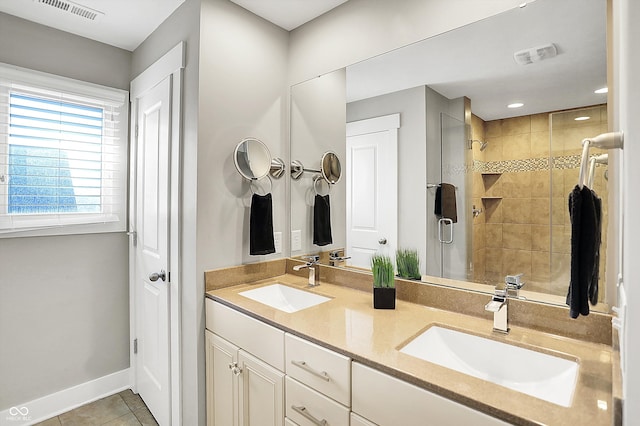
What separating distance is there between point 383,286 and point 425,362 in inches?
20.5

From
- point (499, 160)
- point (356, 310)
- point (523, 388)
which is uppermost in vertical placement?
point (499, 160)

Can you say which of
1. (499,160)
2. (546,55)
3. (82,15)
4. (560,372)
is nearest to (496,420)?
(560,372)

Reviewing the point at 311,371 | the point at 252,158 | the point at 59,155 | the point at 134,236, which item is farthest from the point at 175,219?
the point at 311,371

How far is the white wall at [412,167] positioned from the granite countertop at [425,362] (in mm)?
323

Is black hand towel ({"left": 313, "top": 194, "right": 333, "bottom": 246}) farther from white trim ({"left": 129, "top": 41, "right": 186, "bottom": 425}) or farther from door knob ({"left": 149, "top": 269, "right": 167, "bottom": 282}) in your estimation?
door knob ({"left": 149, "top": 269, "right": 167, "bottom": 282})

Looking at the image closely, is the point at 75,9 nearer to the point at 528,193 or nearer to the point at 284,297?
the point at 284,297

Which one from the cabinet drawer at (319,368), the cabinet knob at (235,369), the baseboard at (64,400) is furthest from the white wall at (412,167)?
the baseboard at (64,400)

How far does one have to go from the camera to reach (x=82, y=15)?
1.97 metres

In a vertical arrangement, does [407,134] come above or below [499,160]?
above

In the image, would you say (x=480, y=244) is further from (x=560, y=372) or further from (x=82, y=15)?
(x=82, y=15)

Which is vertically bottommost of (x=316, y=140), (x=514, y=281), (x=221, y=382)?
(x=221, y=382)

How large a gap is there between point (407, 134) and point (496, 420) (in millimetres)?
1236

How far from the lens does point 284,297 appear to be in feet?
6.22

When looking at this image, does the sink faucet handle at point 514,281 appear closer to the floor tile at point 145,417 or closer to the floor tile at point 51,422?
the floor tile at point 145,417
